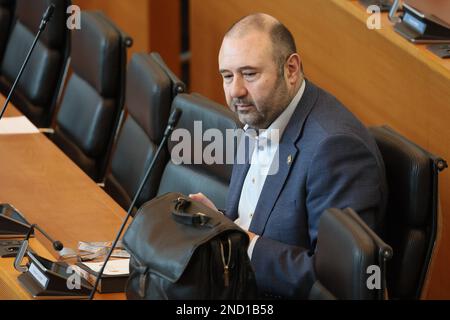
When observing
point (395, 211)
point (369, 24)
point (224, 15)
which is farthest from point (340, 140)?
point (224, 15)

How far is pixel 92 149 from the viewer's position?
420 centimetres

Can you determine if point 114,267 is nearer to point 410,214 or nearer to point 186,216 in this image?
point 186,216

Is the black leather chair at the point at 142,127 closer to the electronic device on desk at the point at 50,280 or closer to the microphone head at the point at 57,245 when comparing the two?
the microphone head at the point at 57,245

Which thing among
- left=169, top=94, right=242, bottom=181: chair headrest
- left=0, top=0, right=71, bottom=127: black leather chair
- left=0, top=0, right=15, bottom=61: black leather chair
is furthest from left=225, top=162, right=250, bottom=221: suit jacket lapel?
left=0, top=0, right=15, bottom=61: black leather chair

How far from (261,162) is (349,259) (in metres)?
0.69

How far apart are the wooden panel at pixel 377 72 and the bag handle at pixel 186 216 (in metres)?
0.91

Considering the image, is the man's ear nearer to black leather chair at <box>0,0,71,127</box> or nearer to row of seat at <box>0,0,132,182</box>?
row of seat at <box>0,0,132,182</box>

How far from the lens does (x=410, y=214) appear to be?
8.97 ft

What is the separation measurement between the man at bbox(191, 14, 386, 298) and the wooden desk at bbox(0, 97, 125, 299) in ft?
1.74

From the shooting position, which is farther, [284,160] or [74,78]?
[74,78]

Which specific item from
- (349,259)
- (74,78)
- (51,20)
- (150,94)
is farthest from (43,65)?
(349,259)

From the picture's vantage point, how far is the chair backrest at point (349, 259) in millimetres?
2219

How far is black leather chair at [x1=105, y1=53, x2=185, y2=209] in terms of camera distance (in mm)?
3605

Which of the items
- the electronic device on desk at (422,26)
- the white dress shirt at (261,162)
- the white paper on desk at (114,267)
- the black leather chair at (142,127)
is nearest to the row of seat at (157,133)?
the black leather chair at (142,127)
